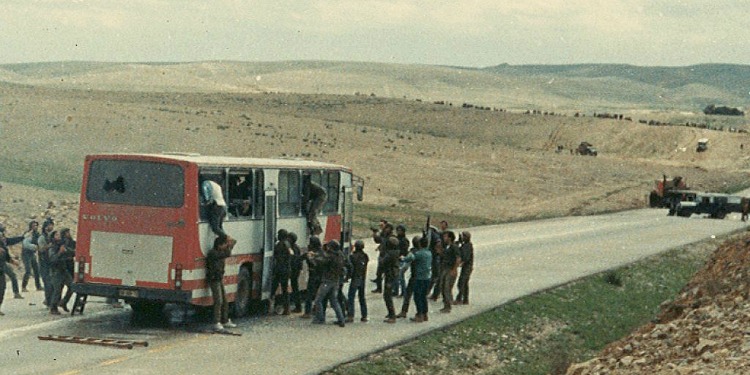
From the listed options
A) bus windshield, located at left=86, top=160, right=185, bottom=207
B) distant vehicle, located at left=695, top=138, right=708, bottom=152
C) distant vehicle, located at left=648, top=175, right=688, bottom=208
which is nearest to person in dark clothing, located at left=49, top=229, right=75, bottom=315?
bus windshield, located at left=86, top=160, right=185, bottom=207

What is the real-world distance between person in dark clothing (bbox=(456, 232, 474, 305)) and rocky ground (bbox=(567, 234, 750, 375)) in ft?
18.0

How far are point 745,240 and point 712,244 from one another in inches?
996

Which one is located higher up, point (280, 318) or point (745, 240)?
point (745, 240)

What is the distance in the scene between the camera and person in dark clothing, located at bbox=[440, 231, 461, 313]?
2669 centimetres

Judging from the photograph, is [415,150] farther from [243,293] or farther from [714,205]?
[243,293]

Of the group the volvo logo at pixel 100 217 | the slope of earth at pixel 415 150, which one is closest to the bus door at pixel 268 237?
the volvo logo at pixel 100 217

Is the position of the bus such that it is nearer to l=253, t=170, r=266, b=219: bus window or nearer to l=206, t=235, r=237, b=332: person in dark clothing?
l=206, t=235, r=237, b=332: person in dark clothing

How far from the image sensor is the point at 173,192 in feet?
73.2

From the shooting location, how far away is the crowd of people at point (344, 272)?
23781mm

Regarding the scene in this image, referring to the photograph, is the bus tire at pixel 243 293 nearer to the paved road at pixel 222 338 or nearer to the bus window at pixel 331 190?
the paved road at pixel 222 338

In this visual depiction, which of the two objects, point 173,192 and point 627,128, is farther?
point 627,128

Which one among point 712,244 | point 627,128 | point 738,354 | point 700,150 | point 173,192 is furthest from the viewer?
point 627,128

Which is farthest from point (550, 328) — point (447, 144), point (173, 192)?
point (447, 144)

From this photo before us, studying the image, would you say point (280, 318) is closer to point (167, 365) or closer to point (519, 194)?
point (167, 365)
